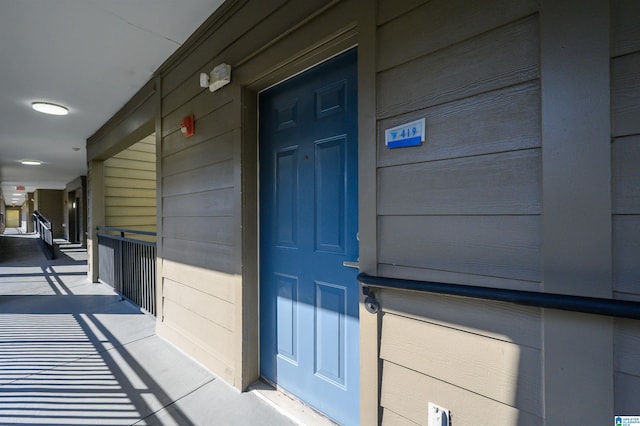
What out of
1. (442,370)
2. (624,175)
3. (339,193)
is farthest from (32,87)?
(624,175)

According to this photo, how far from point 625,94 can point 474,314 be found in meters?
0.69

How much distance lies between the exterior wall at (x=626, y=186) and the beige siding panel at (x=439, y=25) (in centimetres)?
23

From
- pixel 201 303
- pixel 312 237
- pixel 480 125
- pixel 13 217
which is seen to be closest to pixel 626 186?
pixel 480 125

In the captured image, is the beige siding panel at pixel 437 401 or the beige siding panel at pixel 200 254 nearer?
the beige siding panel at pixel 437 401

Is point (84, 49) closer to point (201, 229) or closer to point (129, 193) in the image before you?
point (201, 229)

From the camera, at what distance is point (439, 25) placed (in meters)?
0.98

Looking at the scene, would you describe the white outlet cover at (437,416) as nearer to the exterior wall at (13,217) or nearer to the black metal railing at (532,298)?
the black metal railing at (532,298)

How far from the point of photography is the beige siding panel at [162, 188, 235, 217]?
1858 mm

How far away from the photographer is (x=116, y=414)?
1.55 meters

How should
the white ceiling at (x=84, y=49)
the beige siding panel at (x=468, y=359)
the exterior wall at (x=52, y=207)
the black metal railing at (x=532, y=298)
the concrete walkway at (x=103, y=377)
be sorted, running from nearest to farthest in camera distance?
the black metal railing at (x=532, y=298) → the beige siding panel at (x=468, y=359) → the concrete walkway at (x=103, y=377) → the white ceiling at (x=84, y=49) → the exterior wall at (x=52, y=207)

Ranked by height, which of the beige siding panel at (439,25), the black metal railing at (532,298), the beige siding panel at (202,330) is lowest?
the beige siding panel at (202,330)

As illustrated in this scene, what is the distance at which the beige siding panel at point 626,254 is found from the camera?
0.68m

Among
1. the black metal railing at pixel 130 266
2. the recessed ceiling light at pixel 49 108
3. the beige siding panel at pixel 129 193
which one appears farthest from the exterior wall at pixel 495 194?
the beige siding panel at pixel 129 193

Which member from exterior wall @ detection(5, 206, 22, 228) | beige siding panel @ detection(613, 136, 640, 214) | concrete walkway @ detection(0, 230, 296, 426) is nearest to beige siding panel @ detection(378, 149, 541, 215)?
beige siding panel @ detection(613, 136, 640, 214)
